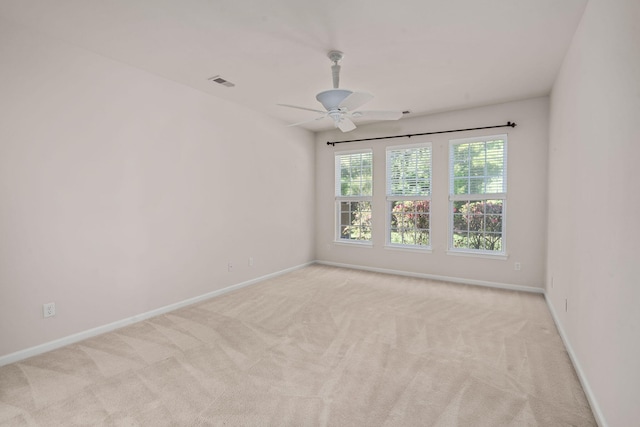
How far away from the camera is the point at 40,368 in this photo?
97.0 inches

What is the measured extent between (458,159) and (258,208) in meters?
3.21

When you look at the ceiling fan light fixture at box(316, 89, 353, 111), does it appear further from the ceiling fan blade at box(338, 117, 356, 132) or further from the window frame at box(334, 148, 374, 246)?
the window frame at box(334, 148, 374, 246)

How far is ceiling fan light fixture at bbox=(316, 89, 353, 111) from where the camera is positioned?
9.84ft

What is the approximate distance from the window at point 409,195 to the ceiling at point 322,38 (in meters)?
1.55

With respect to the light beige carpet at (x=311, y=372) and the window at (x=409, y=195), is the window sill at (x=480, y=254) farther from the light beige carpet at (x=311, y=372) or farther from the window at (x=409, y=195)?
the light beige carpet at (x=311, y=372)

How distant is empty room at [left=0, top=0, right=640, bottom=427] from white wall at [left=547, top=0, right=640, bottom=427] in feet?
0.07

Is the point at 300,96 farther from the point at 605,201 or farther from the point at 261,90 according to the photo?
the point at 605,201

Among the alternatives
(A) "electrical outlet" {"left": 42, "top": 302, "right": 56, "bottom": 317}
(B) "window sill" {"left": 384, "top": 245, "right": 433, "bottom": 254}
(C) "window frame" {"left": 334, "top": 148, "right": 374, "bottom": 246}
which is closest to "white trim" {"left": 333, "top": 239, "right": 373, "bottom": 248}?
(C) "window frame" {"left": 334, "top": 148, "right": 374, "bottom": 246}

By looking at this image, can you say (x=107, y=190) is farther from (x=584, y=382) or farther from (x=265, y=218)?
(x=584, y=382)

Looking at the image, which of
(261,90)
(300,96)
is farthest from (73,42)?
(300,96)

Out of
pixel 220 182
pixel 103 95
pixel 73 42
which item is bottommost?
pixel 220 182

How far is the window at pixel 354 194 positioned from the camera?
5941 mm

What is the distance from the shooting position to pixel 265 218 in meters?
5.19

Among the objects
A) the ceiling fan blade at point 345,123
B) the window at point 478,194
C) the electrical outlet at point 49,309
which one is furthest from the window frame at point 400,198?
the electrical outlet at point 49,309
